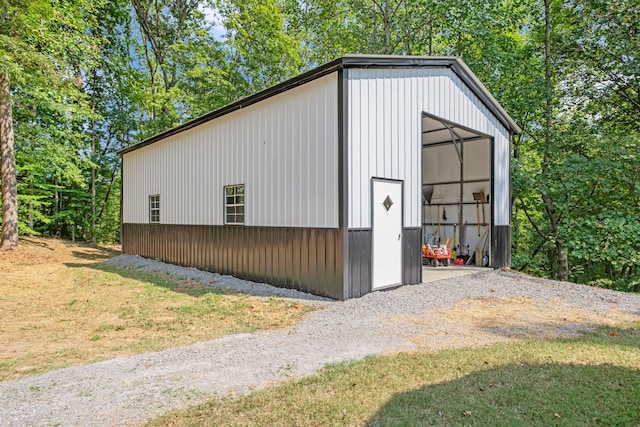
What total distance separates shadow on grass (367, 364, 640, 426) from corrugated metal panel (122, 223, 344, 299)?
3.11m

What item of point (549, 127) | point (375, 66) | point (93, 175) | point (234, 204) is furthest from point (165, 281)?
point (93, 175)

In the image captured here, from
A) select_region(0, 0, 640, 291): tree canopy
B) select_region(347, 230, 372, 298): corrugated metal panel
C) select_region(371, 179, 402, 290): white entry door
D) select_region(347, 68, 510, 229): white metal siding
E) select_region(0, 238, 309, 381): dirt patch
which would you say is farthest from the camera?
select_region(0, 0, 640, 291): tree canopy

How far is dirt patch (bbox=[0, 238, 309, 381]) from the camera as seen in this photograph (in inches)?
159

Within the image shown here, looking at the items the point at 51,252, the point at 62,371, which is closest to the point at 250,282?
the point at 62,371

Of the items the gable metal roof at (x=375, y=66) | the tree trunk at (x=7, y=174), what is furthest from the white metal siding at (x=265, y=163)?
the tree trunk at (x=7, y=174)

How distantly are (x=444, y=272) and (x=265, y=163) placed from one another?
4810 mm

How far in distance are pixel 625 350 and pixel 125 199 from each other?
1439 centimetres

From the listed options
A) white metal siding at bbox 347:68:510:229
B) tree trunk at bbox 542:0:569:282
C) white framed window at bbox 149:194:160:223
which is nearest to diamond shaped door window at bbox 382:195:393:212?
white metal siding at bbox 347:68:510:229

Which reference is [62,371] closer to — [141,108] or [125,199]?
[125,199]

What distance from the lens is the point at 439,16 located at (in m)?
14.1

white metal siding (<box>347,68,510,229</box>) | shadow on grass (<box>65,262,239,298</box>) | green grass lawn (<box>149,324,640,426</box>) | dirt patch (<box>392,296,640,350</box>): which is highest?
white metal siding (<box>347,68,510,229</box>)

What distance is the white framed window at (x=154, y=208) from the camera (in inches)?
457

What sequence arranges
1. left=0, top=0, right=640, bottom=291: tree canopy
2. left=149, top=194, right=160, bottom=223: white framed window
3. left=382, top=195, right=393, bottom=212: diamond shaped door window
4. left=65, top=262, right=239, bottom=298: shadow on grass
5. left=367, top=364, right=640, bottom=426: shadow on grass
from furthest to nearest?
left=149, top=194, right=160, bottom=223: white framed window → left=0, top=0, right=640, bottom=291: tree canopy → left=65, top=262, right=239, bottom=298: shadow on grass → left=382, top=195, right=393, bottom=212: diamond shaped door window → left=367, top=364, right=640, bottom=426: shadow on grass

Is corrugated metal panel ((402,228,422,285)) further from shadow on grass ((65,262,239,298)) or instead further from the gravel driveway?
shadow on grass ((65,262,239,298))
